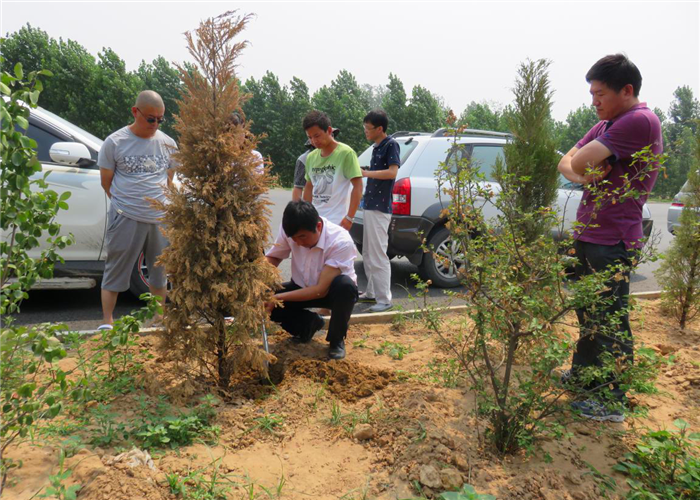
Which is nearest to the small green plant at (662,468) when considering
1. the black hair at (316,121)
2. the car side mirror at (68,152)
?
the black hair at (316,121)

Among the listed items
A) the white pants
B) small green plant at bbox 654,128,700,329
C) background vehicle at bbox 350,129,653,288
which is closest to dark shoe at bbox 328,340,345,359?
the white pants

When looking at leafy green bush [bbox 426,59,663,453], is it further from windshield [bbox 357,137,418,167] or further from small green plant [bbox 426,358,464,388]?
windshield [bbox 357,137,418,167]

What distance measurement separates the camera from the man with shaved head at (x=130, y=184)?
12.8 feet

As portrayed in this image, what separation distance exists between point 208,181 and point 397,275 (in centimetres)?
468

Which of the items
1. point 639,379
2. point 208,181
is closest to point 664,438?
point 639,379

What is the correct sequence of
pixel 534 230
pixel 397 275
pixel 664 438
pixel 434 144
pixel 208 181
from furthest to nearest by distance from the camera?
pixel 397 275 < pixel 434 144 < pixel 534 230 < pixel 208 181 < pixel 664 438

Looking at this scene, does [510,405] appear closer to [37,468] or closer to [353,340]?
[353,340]

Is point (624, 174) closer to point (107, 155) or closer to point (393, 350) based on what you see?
point (393, 350)

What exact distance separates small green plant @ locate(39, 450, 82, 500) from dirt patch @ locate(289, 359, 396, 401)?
1.52 meters

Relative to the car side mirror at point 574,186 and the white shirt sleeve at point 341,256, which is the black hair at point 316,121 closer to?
the white shirt sleeve at point 341,256

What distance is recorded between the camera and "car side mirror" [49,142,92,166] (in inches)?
178

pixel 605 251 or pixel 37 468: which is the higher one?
pixel 605 251

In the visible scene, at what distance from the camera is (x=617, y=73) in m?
2.81

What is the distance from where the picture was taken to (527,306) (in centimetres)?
231
